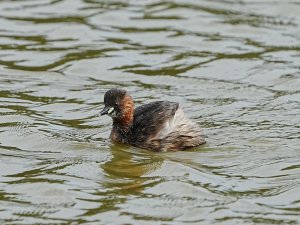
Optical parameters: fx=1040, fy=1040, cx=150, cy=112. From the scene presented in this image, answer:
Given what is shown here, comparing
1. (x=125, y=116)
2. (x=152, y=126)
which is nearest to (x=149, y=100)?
(x=125, y=116)

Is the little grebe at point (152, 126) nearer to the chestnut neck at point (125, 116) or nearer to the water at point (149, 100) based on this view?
the chestnut neck at point (125, 116)

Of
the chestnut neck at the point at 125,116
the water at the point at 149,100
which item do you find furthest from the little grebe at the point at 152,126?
the water at the point at 149,100

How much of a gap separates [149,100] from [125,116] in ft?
5.74

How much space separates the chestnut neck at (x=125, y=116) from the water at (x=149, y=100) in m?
0.24

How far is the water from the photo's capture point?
923 centimetres

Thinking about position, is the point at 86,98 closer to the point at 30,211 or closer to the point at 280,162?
the point at 280,162

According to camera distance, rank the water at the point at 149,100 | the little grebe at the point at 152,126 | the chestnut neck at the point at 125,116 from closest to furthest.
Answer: the water at the point at 149,100, the little grebe at the point at 152,126, the chestnut neck at the point at 125,116

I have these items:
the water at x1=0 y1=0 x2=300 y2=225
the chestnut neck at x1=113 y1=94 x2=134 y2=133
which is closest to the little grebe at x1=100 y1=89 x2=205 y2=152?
the chestnut neck at x1=113 y1=94 x2=134 y2=133

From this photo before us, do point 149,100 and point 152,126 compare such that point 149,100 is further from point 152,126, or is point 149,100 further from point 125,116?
point 152,126

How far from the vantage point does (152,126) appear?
36.9 feet

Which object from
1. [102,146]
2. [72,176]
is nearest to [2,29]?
[102,146]

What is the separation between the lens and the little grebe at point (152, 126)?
36.7 ft

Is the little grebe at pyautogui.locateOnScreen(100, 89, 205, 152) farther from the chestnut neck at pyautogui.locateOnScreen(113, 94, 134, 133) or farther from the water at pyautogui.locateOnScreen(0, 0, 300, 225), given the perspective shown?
the water at pyautogui.locateOnScreen(0, 0, 300, 225)

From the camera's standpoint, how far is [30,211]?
902 centimetres
